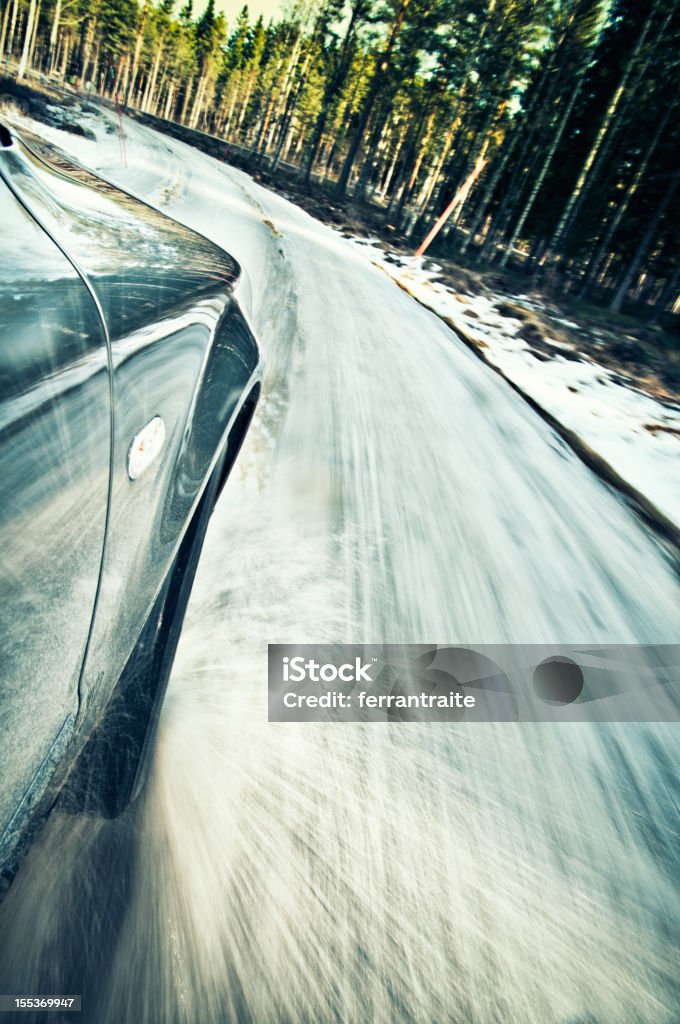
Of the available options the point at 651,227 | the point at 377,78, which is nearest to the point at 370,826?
the point at 651,227

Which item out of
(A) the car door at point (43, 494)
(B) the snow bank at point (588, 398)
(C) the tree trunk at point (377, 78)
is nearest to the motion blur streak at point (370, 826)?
(A) the car door at point (43, 494)

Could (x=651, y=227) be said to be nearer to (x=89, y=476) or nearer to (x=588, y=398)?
(x=588, y=398)

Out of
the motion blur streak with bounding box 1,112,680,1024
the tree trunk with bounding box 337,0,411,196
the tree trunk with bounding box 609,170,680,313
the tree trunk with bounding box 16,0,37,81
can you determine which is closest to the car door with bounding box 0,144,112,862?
the motion blur streak with bounding box 1,112,680,1024

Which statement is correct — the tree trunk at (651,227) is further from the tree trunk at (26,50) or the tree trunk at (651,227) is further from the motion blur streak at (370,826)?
the tree trunk at (26,50)

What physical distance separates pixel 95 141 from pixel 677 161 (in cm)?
1791

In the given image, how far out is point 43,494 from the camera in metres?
0.88


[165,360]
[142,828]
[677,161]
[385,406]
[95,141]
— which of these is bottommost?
[142,828]

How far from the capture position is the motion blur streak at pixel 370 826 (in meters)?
1.16

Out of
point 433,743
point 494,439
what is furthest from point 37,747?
point 494,439

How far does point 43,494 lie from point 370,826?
4.39 feet

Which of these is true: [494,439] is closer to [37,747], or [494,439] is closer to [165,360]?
[165,360]

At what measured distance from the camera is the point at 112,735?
135cm

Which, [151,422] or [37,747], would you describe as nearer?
[37,747]

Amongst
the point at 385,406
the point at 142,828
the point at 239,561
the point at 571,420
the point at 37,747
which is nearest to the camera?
the point at 37,747
